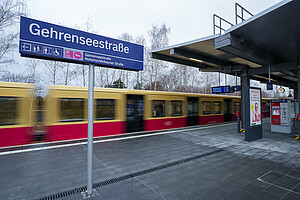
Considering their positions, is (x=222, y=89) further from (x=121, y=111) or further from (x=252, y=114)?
(x=121, y=111)

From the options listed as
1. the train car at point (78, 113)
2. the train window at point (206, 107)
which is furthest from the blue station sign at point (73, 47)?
the train window at point (206, 107)

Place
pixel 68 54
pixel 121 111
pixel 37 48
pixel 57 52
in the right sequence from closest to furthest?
pixel 37 48 → pixel 57 52 → pixel 68 54 → pixel 121 111

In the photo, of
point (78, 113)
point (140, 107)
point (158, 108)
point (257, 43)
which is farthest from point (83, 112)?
point (257, 43)

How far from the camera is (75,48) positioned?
272cm

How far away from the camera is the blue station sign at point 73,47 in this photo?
2.34 meters

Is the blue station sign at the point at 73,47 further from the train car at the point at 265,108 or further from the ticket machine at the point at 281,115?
the train car at the point at 265,108

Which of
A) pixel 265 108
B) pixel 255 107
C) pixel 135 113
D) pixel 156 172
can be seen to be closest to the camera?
pixel 156 172

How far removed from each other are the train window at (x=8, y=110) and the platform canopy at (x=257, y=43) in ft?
22.5

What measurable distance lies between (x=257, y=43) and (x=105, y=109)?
7.86m

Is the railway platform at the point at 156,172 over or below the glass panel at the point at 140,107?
below

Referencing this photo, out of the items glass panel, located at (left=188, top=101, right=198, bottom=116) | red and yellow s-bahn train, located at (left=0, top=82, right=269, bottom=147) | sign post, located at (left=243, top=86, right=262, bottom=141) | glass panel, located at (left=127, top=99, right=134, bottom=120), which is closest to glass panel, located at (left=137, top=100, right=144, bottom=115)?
red and yellow s-bahn train, located at (left=0, top=82, right=269, bottom=147)

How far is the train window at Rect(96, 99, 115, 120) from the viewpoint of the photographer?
795 cm

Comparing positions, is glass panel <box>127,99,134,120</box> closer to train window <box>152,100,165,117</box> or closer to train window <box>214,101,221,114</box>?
train window <box>152,100,165,117</box>

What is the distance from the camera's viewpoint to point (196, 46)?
7.93 meters
